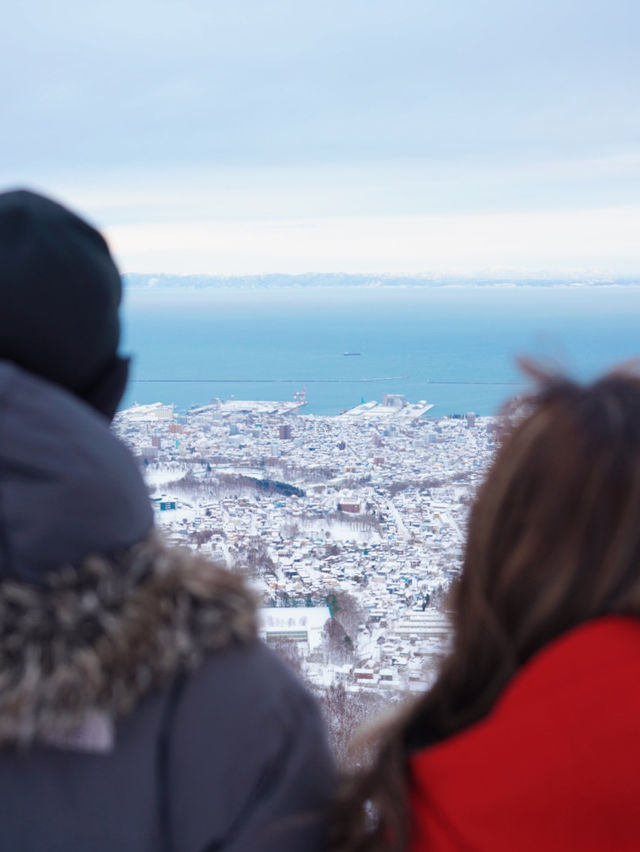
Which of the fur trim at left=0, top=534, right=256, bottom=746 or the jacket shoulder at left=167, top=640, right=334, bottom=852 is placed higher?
the fur trim at left=0, top=534, right=256, bottom=746

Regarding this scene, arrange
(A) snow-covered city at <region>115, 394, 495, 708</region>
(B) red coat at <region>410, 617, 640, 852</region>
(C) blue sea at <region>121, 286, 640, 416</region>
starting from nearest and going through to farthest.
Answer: (B) red coat at <region>410, 617, 640, 852</region> < (A) snow-covered city at <region>115, 394, 495, 708</region> < (C) blue sea at <region>121, 286, 640, 416</region>

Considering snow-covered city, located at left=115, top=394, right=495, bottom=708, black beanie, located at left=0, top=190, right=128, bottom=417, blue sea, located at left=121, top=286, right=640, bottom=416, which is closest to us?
black beanie, located at left=0, top=190, right=128, bottom=417

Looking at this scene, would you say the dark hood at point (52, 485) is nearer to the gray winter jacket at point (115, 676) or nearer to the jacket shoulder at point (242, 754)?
the gray winter jacket at point (115, 676)

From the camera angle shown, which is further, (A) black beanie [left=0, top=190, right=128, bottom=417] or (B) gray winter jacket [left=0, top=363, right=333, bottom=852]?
(A) black beanie [left=0, top=190, right=128, bottom=417]

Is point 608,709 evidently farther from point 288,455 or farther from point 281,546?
point 288,455

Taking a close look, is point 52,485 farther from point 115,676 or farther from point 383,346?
point 383,346

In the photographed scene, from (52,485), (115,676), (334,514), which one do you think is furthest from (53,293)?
(334,514)

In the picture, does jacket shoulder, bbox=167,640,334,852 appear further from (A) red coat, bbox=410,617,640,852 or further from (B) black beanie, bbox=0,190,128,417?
(B) black beanie, bbox=0,190,128,417

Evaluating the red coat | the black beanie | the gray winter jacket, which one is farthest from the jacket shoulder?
the black beanie
